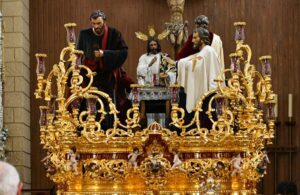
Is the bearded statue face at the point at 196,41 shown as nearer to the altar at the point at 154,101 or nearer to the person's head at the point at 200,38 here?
the person's head at the point at 200,38

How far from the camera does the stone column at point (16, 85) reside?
13.0 metres

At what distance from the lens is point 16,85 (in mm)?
13141

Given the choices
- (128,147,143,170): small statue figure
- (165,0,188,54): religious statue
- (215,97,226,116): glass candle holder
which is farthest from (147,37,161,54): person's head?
(128,147,143,170): small statue figure

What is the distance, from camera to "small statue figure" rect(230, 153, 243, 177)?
10.1 m

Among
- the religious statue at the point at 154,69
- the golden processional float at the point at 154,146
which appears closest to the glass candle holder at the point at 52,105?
the golden processional float at the point at 154,146

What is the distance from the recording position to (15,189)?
4812 mm

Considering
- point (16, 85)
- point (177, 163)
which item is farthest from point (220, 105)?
point (16, 85)

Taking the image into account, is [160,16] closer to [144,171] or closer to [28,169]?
[28,169]

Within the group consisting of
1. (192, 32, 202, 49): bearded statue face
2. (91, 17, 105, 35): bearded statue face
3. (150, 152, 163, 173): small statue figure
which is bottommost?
(150, 152, 163, 173): small statue figure

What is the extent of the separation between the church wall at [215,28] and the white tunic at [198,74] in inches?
118

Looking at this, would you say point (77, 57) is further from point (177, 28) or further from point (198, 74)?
point (177, 28)

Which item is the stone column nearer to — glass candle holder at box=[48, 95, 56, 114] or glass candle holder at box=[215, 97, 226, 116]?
glass candle holder at box=[48, 95, 56, 114]

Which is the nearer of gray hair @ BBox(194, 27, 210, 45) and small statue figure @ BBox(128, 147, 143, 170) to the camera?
small statue figure @ BBox(128, 147, 143, 170)

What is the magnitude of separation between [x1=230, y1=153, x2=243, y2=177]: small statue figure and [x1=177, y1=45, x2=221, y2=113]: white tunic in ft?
3.26
